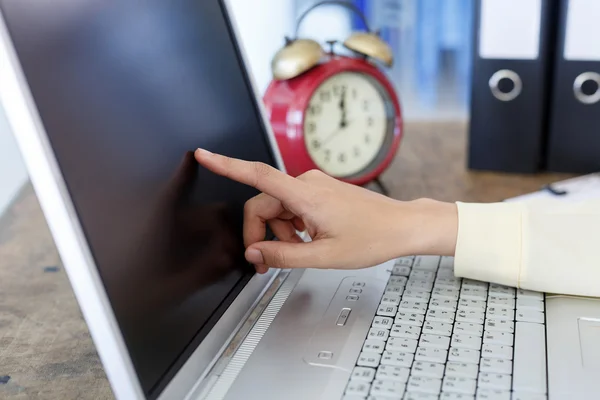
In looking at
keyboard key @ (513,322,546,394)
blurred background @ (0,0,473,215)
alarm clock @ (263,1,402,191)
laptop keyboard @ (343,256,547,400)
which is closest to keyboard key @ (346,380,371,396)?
laptop keyboard @ (343,256,547,400)

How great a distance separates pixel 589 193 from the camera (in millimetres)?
865

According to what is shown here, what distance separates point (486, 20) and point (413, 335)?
1.92 feet

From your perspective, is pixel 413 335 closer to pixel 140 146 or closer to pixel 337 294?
pixel 337 294

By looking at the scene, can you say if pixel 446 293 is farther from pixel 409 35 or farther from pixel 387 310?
pixel 409 35

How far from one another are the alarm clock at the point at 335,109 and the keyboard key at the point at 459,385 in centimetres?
43

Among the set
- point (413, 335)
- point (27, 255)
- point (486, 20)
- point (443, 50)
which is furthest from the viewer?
point (443, 50)

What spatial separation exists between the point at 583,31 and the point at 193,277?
2.24 feet

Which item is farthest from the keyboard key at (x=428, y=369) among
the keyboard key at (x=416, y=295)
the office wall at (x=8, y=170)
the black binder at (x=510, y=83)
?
the office wall at (x=8, y=170)

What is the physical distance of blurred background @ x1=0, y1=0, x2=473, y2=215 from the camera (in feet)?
4.73

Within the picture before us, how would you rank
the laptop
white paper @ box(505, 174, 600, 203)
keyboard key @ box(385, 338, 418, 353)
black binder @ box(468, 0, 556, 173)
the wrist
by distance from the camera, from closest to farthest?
the laptop → keyboard key @ box(385, 338, 418, 353) → the wrist → white paper @ box(505, 174, 600, 203) → black binder @ box(468, 0, 556, 173)

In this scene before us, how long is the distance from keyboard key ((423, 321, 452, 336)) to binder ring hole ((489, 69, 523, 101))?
528 mm

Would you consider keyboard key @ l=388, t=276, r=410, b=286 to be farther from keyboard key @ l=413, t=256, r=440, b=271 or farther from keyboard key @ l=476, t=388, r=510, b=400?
keyboard key @ l=476, t=388, r=510, b=400

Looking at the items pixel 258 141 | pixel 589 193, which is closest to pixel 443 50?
pixel 589 193

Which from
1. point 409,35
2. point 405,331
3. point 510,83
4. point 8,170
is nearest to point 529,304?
point 405,331
